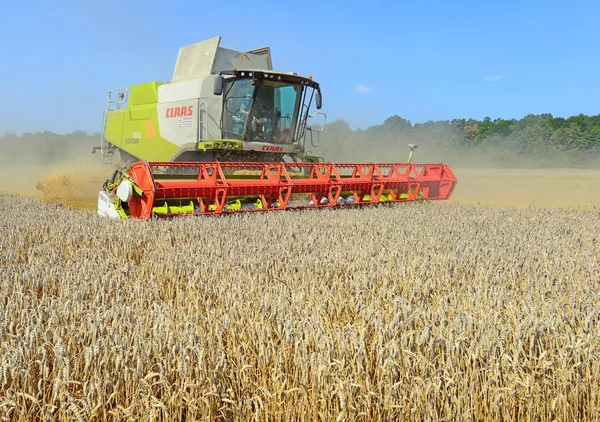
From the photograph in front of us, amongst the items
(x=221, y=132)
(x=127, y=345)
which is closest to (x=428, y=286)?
(x=127, y=345)

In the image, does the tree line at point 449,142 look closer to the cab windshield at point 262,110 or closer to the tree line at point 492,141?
the tree line at point 492,141

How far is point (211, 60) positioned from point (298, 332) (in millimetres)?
7992

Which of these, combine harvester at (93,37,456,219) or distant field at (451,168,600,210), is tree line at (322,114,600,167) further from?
combine harvester at (93,37,456,219)

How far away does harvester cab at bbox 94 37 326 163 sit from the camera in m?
8.24

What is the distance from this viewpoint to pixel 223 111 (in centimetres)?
831

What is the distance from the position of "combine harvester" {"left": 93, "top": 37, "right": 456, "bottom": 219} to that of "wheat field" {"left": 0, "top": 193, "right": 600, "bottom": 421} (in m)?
2.14

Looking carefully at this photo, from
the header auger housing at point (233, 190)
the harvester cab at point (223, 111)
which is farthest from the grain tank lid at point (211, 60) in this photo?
the header auger housing at point (233, 190)

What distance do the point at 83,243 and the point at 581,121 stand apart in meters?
38.5

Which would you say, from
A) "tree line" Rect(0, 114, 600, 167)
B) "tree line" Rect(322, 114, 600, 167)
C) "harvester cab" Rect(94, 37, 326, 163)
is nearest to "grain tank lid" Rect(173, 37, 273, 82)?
"harvester cab" Rect(94, 37, 326, 163)

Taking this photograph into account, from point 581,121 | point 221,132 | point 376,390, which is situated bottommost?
point 376,390

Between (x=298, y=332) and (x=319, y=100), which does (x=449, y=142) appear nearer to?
(x=319, y=100)

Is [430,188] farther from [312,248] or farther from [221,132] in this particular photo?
[312,248]

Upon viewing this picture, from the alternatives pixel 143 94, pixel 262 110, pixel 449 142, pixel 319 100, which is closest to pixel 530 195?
pixel 319 100

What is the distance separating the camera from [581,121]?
35156 millimetres
